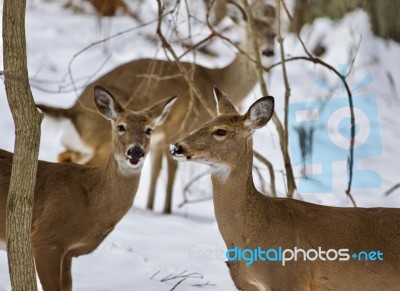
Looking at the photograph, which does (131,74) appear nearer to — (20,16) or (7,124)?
(7,124)

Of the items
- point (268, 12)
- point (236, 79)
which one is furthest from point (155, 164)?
point (268, 12)

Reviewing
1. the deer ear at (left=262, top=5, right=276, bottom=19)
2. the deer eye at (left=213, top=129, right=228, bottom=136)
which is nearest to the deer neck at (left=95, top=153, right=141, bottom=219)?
the deer eye at (left=213, top=129, right=228, bottom=136)

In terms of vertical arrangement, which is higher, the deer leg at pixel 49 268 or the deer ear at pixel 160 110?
the deer ear at pixel 160 110

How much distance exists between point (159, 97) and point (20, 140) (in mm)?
4702

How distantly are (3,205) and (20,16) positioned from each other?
156 cm

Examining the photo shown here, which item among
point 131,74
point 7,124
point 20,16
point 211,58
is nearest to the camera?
point 20,16

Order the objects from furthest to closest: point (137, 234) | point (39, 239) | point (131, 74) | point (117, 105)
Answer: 1. point (131, 74)
2. point (137, 234)
3. point (117, 105)
4. point (39, 239)

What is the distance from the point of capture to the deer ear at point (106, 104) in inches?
Result: 245

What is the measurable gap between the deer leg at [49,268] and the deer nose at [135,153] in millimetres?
843

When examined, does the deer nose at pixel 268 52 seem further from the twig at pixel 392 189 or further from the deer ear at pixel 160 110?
the deer ear at pixel 160 110

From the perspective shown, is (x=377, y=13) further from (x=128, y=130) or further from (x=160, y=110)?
(x=128, y=130)

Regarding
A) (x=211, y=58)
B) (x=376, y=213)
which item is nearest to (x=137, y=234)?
(x=376, y=213)

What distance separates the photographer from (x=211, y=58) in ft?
43.5

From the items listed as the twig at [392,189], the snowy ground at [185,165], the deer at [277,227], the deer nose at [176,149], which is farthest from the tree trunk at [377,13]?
the deer nose at [176,149]
